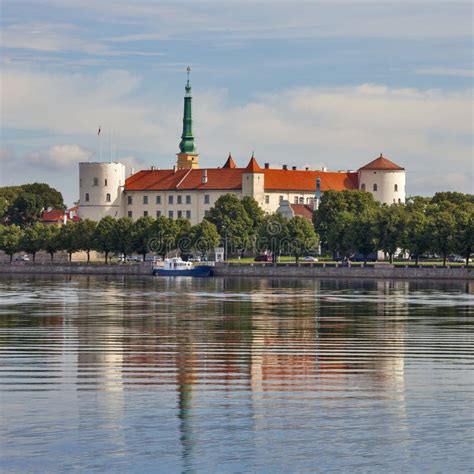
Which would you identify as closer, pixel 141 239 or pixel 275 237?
pixel 275 237

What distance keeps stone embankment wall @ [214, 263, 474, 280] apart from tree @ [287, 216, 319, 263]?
11456 millimetres

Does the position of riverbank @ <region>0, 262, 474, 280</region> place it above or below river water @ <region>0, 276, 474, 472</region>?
above

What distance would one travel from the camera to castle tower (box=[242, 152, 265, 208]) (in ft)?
550

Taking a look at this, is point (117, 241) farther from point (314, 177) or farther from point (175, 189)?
point (314, 177)

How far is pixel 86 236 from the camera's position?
130750mm

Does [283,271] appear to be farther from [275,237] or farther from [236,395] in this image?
[236,395]

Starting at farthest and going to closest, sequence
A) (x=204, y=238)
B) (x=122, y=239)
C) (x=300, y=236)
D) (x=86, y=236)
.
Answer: (x=86, y=236)
(x=122, y=239)
(x=204, y=238)
(x=300, y=236)

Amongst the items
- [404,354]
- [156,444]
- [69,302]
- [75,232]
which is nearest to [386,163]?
[75,232]

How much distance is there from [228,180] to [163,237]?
1745 inches

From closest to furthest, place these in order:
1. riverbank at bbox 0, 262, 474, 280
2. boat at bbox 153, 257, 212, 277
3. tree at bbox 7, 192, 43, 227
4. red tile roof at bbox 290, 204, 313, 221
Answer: riverbank at bbox 0, 262, 474, 280 → boat at bbox 153, 257, 212, 277 → red tile roof at bbox 290, 204, 313, 221 → tree at bbox 7, 192, 43, 227

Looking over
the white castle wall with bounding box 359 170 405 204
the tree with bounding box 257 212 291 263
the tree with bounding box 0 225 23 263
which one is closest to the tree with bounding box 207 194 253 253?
the tree with bounding box 257 212 291 263

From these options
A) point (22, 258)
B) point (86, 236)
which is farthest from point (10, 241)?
point (86, 236)

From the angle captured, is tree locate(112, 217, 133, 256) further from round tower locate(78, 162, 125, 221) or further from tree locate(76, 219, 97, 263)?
round tower locate(78, 162, 125, 221)

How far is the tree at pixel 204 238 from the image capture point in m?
129
